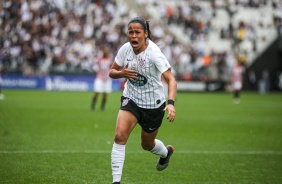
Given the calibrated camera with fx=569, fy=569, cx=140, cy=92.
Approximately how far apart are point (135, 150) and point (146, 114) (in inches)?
176

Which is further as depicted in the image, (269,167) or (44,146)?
(44,146)

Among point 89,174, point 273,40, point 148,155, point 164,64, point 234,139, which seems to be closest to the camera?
point 164,64

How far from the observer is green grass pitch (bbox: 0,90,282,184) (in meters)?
9.45

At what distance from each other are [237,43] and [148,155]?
34.8 metres

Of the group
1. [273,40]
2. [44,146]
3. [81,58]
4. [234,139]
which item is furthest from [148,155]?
[273,40]

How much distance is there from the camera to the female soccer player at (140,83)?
8094mm

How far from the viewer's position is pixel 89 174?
31.0ft

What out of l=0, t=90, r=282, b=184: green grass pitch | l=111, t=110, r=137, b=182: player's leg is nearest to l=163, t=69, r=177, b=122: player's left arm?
l=111, t=110, r=137, b=182: player's leg

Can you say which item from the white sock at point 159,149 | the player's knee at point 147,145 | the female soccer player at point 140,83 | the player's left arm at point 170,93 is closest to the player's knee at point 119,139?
the female soccer player at point 140,83

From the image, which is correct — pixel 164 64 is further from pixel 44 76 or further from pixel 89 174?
pixel 44 76

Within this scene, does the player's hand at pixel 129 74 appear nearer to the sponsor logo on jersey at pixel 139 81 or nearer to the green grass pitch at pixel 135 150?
the sponsor logo on jersey at pixel 139 81

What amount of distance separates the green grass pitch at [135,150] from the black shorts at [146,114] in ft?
3.32

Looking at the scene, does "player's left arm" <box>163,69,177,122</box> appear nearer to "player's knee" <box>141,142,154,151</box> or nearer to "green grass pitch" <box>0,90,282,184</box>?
"player's knee" <box>141,142,154,151</box>

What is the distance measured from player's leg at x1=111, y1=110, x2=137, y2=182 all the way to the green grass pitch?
1057 millimetres
